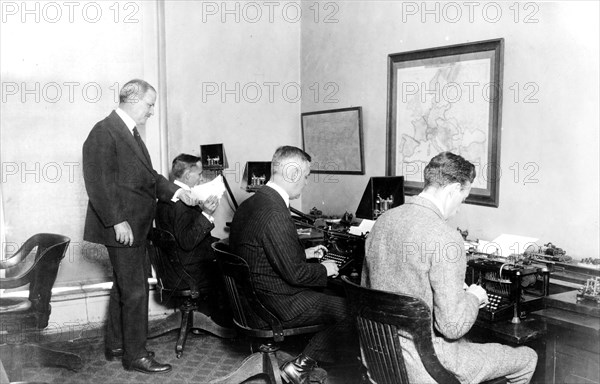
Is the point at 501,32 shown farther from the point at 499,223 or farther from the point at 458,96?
the point at 499,223

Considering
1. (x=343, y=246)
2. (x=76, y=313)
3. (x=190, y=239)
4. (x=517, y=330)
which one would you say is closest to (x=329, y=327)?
(x=343, y=246)

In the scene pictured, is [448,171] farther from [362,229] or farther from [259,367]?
[259,367]

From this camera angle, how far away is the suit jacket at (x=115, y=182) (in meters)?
3.54

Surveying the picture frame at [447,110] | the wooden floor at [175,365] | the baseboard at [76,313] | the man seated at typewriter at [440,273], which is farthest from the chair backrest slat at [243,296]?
the baseboard at [76,313]

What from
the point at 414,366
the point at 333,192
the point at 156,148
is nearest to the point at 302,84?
the point at 333,192

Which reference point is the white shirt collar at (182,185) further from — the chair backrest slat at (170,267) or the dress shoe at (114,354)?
the dress shoe at (114,354)

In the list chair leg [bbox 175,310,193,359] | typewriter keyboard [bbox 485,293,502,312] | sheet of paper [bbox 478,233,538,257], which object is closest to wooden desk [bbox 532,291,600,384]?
typewriter keyboard [bbox 485,293,502,312]

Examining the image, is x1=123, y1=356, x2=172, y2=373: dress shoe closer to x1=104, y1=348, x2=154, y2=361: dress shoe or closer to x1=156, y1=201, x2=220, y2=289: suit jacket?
x1=104, y1=348, x2=154, y2=361: dress shoe

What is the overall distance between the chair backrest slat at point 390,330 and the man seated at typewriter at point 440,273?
6cm

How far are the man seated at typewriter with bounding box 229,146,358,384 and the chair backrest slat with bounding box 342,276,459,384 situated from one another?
749 mm

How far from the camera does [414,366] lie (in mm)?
2191

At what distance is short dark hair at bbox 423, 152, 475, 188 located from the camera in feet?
7.94

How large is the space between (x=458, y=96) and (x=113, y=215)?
2283mm

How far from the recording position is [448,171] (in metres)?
2.42
